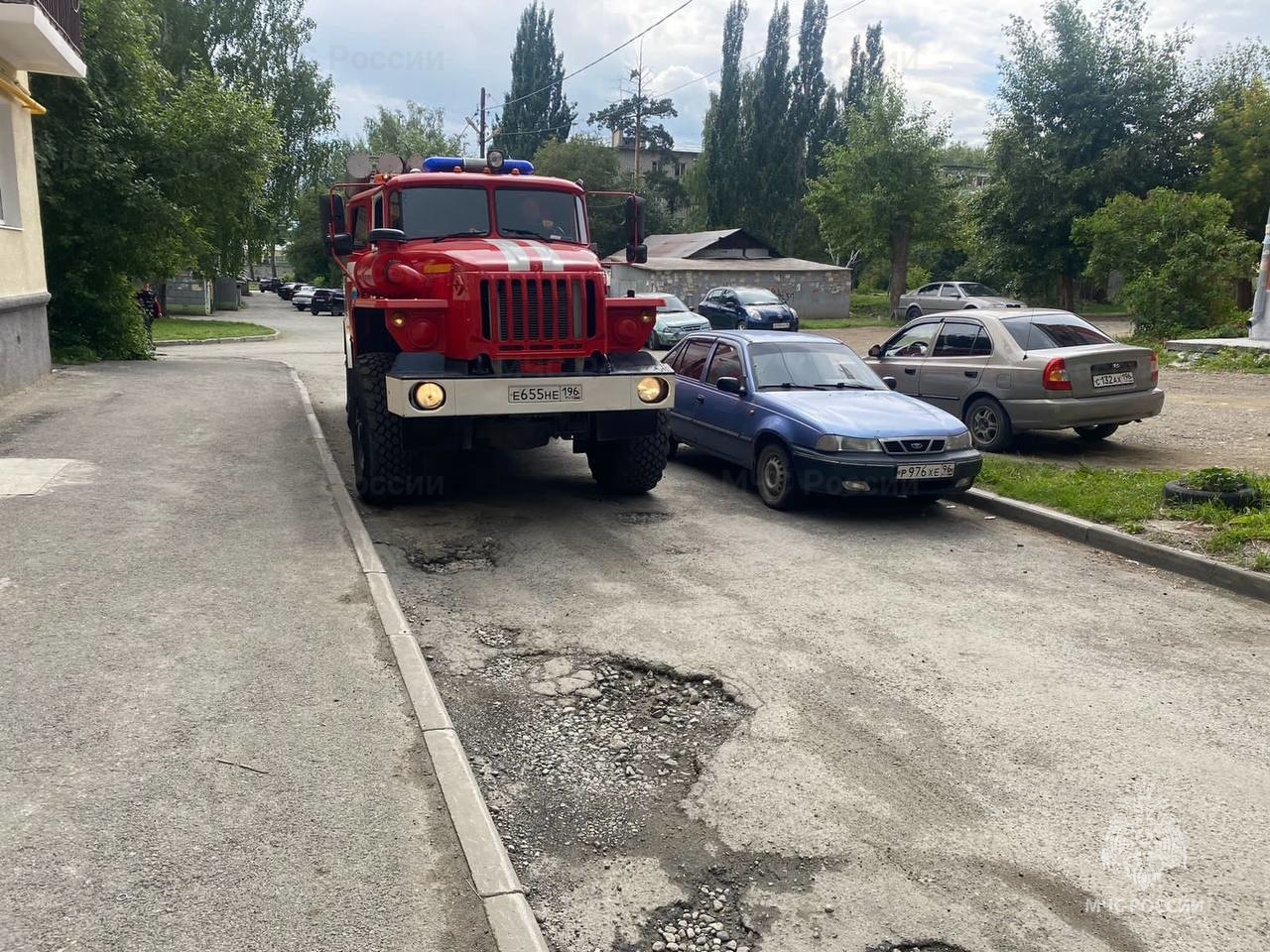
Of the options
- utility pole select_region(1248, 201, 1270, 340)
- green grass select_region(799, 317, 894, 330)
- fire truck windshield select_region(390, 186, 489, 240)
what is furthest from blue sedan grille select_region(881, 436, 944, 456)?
green grass select_region(799, 317, 894, 330)

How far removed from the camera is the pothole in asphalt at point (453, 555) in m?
6.94

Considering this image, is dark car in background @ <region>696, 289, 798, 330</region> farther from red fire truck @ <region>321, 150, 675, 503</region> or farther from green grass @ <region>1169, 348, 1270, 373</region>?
red fire truck @ <region>321, 150, 675, 503</region>

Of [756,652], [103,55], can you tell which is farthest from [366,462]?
[103,55]

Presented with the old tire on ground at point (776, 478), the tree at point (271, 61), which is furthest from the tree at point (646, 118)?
the old tire on ground at point (776, 478)

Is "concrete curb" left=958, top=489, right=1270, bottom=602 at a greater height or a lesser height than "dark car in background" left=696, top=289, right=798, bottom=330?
lesser

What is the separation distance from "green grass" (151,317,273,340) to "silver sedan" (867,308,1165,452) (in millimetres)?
22756

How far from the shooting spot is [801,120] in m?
62.0

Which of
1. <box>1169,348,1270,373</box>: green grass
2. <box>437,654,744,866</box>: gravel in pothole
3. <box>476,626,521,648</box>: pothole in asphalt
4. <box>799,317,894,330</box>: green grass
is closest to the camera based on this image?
<box>437,654,744,866</box>: gravel in pothole

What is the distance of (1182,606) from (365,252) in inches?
276

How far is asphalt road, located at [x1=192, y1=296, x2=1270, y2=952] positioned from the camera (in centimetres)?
334

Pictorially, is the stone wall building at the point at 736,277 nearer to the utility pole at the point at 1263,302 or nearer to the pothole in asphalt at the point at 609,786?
the utility pole at the point at 1263,302

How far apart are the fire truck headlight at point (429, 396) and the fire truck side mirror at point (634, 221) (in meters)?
3.02

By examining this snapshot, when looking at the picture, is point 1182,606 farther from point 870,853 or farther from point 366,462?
point 366,462

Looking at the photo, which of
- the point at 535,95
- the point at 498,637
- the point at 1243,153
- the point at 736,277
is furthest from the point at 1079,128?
the point at 535,95
